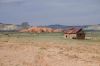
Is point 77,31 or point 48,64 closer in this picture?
point 48,64

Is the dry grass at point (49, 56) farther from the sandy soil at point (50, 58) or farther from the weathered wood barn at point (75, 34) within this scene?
the weathered wood barn at point (75, 34)

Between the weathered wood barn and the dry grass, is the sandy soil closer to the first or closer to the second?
the dry grass

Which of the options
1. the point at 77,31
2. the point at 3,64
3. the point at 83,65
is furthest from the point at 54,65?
the point at 77,31

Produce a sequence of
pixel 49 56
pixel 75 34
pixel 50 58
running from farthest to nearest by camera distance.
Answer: pixel 75 34, pixel 49 56, pixel 50 58

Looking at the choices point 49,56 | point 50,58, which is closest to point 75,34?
point 49,56

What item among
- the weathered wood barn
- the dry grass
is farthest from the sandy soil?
the weathered wood barn

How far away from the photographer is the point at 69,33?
52.2 meters

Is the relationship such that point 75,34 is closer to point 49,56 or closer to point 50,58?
point 49,56

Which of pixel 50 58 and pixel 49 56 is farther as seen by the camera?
pixel 49 56

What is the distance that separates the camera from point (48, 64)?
15922mm

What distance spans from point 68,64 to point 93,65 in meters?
1.55

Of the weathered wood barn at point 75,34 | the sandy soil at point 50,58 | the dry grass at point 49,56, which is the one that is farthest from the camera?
the weathered wood barn at point 75,34

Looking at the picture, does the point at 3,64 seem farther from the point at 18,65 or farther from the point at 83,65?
the point at 83,65

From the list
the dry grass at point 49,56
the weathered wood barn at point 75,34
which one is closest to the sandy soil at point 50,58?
the dry grass at point 49,56
